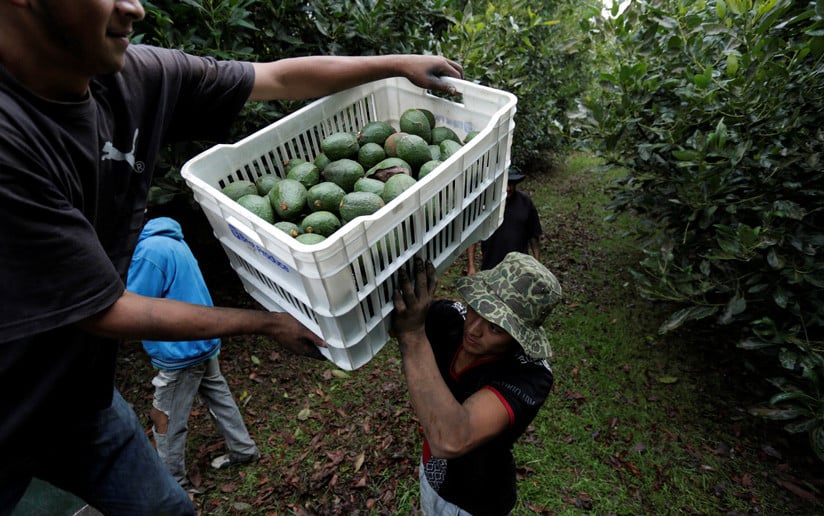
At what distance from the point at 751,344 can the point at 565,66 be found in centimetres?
683

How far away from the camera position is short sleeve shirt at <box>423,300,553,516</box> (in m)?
1.79

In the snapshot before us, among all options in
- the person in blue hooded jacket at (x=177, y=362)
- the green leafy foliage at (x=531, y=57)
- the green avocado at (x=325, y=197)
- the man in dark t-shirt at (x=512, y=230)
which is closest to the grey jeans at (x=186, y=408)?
the person in blue hooded jacket at (x=177, y=362)

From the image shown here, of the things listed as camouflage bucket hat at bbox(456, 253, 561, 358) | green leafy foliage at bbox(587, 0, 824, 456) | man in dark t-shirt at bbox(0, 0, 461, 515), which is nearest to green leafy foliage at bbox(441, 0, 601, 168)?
green leafy foliage at bbox(587, 0, 824, 456)

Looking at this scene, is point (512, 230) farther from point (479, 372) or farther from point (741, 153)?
point (479, 372)

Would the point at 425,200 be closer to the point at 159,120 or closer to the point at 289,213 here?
the point at 289,213

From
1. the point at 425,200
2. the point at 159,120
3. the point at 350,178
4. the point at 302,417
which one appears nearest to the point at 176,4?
the point at 159,120

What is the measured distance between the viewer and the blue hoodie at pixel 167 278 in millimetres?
2596

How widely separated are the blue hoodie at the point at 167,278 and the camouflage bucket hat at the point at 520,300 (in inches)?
72.0

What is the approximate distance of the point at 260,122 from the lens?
374 centimetres

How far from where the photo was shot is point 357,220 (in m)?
1.45

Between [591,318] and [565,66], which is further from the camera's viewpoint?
[565,66]

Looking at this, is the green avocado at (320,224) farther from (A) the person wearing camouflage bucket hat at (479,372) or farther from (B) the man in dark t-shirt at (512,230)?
(B) the man in dark t-shirt at (512,230)

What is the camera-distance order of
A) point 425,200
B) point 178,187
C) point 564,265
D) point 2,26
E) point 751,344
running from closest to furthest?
point 2,26 < point 425,200 < point 751,344 < point 178,187 < point 564,265

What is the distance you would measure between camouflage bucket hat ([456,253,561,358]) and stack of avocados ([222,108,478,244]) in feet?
1.87
